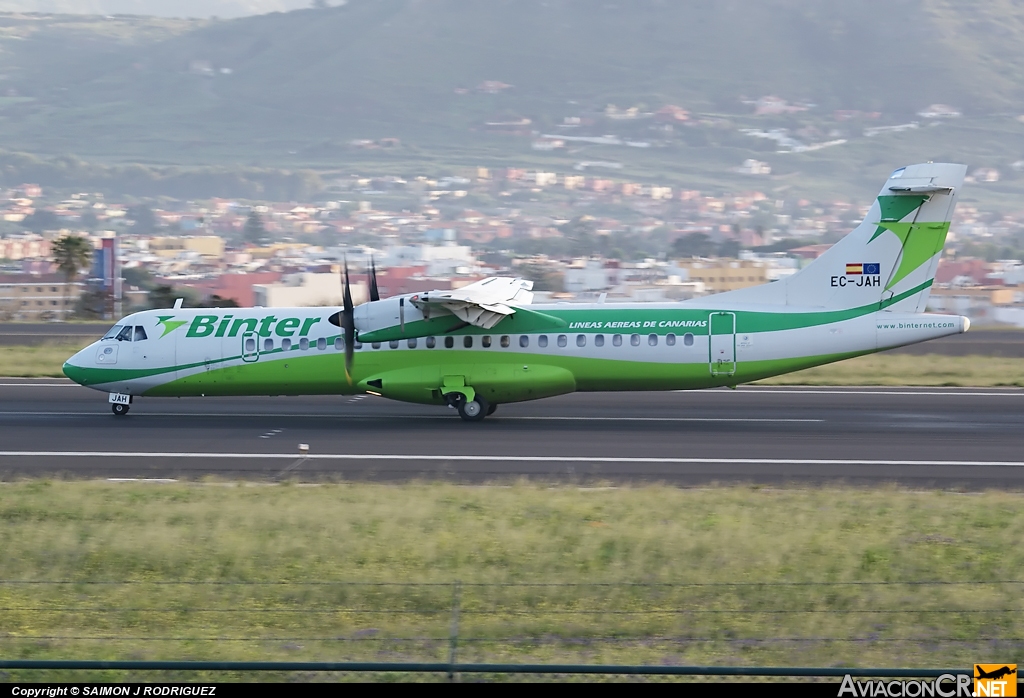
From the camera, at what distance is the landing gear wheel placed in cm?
2553

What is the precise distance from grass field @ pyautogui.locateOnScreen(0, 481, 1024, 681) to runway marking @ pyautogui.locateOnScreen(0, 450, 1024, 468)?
2582mm

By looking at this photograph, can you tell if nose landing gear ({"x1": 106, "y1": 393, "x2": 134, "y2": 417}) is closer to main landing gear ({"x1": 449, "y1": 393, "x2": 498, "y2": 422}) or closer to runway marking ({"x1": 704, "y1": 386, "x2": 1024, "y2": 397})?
main landing gear ({"x1": 449, "y1": 393, "x2": 498, "y2": 422})

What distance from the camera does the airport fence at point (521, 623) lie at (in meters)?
9.62

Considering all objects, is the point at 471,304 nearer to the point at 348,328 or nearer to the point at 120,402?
the point at 348,328

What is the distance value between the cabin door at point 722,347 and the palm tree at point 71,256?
51907 millimetres

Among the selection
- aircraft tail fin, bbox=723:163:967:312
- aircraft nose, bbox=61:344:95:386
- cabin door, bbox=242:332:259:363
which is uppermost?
aircraft tail fin, bbox=723:163:967:312

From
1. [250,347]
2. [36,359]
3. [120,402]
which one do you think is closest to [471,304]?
[250,347]

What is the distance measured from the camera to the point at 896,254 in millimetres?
24906

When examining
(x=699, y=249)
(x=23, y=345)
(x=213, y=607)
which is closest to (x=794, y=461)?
(x=213, y=607)

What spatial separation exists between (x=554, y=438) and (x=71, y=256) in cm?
5267

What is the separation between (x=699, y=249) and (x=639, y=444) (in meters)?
113

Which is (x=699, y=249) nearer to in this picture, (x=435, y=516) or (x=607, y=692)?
(x=435, y=516)

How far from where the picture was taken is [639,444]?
886 inches

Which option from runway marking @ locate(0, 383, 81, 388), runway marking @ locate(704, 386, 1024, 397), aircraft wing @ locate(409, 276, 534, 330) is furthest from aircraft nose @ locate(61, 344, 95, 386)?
runway marking @ locate(704, 386, 1024, 397)
